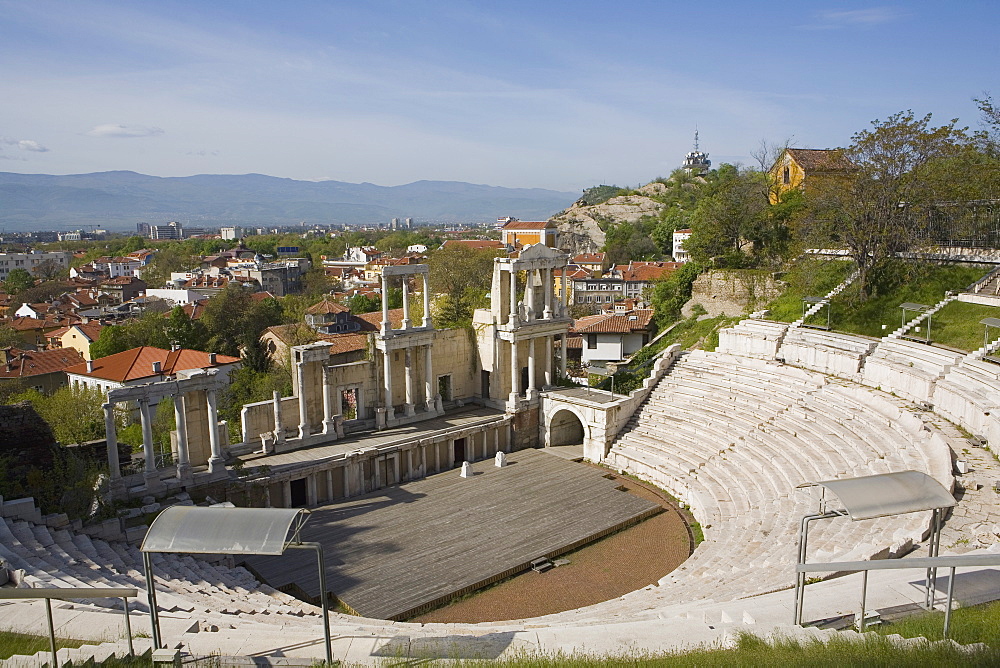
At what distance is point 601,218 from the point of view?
367 feet

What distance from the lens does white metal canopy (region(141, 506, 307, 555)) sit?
7.80 meters

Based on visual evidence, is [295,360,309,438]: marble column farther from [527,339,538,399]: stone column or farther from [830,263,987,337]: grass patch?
[830,263,987,337]: grass patch

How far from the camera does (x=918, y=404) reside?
67.2 feet

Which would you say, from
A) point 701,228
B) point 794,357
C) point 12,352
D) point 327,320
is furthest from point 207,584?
point 12,352

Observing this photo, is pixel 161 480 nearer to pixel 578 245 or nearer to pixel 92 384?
pixel 92 384

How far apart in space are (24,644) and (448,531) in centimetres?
1168

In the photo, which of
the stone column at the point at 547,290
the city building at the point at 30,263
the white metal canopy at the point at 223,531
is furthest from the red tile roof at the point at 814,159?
the city building at the point at 30,263

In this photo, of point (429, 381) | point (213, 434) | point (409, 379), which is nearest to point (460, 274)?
point (429, 381)

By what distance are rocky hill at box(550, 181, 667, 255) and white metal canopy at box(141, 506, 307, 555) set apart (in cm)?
10207

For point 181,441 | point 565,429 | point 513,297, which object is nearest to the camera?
point 181,441

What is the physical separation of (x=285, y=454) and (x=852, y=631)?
711 inches

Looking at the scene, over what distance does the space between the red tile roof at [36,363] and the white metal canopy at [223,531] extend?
123 feet

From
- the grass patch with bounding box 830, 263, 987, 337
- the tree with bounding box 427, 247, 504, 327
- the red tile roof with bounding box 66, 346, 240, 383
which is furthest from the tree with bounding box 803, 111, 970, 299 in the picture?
the red tile roof with bounding box 66, 346, 240, 383

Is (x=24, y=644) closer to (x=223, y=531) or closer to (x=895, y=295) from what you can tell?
(x=223, y=531)
